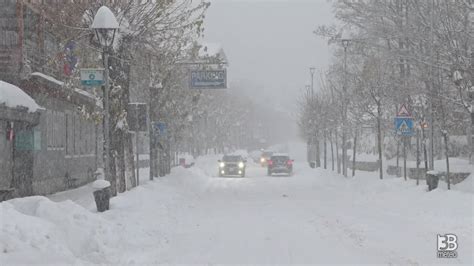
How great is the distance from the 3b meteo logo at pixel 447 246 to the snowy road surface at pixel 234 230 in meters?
0.12

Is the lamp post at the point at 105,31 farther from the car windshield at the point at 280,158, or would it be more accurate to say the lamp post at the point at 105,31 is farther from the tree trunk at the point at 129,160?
the car windshield at the point at 280,158

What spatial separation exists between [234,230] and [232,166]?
3274 cm

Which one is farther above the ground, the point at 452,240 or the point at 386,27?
the point at 386,27

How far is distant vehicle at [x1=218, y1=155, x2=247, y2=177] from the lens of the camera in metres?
46.8

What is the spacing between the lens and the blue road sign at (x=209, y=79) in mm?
32000

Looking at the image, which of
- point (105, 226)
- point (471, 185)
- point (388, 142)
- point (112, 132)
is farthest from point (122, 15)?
point (388, 142)

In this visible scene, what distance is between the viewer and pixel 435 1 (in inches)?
966

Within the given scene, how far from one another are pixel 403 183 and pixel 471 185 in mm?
4927

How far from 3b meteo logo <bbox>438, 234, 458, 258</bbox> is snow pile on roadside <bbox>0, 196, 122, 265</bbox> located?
222 inches

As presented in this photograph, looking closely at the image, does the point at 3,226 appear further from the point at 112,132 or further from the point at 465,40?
the point at 465,40

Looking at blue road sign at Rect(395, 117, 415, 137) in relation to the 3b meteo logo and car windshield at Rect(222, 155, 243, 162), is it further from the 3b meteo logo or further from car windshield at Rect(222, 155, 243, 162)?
car windshield at Rect(222, 155, 243, 162)

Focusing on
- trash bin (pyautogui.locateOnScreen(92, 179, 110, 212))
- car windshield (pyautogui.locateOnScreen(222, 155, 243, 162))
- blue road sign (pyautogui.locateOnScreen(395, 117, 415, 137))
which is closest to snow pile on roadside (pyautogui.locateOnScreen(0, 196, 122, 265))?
trash bin (pyautogui.locateOnScreen(92, 179, 110, 212))

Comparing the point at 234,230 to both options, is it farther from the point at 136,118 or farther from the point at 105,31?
the point at 136,118

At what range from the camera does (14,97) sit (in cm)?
2070
